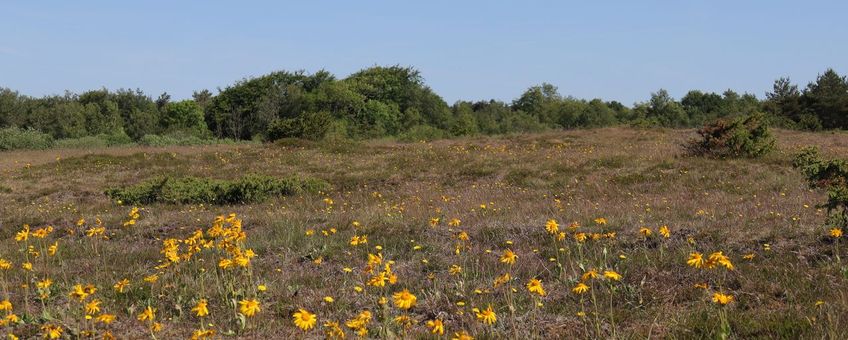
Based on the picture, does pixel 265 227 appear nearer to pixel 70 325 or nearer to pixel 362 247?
pixel 362 247

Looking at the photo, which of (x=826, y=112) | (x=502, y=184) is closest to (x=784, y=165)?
(x=502, y=184)

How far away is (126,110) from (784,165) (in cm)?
7419

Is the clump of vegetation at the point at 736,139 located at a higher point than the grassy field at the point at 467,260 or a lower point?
higher

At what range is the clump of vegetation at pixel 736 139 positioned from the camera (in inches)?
685

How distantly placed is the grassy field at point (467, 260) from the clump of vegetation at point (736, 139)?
5.33ft

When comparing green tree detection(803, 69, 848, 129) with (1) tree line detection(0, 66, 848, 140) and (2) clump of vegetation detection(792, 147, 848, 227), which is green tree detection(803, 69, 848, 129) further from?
(2) clump of vegetation detection(792, 147, 848, 227)

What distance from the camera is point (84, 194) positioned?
50.7 ft

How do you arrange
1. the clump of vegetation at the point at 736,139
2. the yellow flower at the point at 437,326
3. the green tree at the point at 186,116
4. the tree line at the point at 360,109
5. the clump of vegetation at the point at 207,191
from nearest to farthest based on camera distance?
1. the yellow flower at the point at 437,326
2. the clump of vegetation at the point at 207,191
3. the clump of vegetation at the point at 736,139
4. the tree line at the point at 360,109
5. the green tree at the point at 186,116

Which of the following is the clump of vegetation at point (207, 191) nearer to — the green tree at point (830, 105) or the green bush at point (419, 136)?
the green bush at point (419, 136)

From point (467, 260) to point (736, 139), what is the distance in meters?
14.3

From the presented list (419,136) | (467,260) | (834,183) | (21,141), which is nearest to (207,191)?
(467,260)

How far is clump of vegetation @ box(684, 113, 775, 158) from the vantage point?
A: 1739 cm

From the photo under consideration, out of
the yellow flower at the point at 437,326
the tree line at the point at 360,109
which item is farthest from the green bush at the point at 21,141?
the yellow flower at the point at 437,326

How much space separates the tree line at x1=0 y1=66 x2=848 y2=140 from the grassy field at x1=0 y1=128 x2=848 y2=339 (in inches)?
1429
